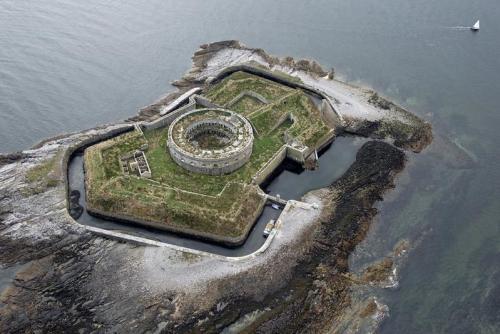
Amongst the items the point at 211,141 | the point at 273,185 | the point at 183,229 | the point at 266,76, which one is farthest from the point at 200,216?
the point at 266,76

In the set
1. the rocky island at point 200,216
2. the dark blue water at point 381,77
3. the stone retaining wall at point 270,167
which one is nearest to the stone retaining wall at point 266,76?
the rocky island at point 200,216

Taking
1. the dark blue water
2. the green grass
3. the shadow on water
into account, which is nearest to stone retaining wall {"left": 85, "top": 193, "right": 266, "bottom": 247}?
the green grass

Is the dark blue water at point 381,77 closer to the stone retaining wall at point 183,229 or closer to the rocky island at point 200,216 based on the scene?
the rocky island at point 200,216

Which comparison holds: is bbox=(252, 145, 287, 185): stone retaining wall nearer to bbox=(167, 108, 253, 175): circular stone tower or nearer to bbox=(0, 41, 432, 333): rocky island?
bbox=(0, 41, 432, 333): rocky island

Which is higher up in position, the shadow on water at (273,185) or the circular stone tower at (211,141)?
the circular stone tower at (211,141)

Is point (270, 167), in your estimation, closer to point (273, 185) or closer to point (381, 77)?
point (273, 185)
